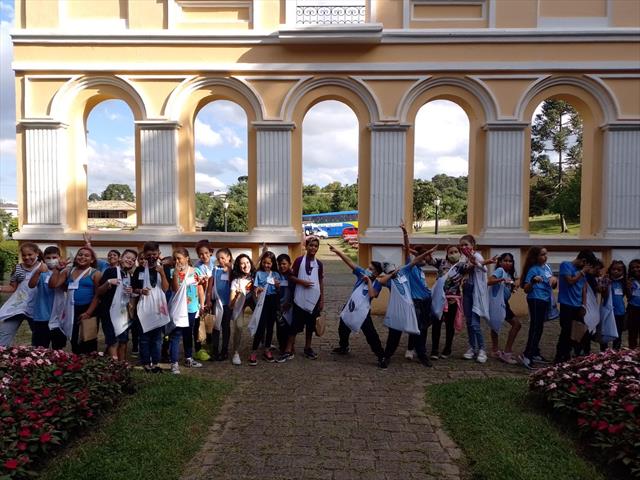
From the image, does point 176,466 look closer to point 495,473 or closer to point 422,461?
point 422,461

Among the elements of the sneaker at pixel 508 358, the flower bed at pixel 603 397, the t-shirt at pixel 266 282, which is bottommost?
the sneaker at pixel 508 358

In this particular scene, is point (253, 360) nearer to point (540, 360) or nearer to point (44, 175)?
point (540, 360)

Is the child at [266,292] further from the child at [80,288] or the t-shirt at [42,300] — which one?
the t-shirt at [42,300]

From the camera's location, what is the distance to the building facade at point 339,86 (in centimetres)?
970

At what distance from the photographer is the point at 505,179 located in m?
9.83

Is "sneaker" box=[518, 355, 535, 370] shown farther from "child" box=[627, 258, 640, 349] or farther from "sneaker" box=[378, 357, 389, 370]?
"sneaker" box=[378, 357, 389, 370]

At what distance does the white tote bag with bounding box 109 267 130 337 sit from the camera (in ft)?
20.0

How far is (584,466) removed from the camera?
3850 mm

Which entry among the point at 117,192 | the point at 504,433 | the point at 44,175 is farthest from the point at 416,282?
the point at 117,192

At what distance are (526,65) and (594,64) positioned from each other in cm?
140

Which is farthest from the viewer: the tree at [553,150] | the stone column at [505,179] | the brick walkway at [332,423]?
the tree at [553,150]

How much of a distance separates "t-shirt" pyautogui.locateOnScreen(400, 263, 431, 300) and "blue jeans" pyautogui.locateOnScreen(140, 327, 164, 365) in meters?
3.61

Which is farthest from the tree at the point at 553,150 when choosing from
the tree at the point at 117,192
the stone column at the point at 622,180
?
the tree at the point at 117,192

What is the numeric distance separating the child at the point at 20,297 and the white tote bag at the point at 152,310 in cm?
148
